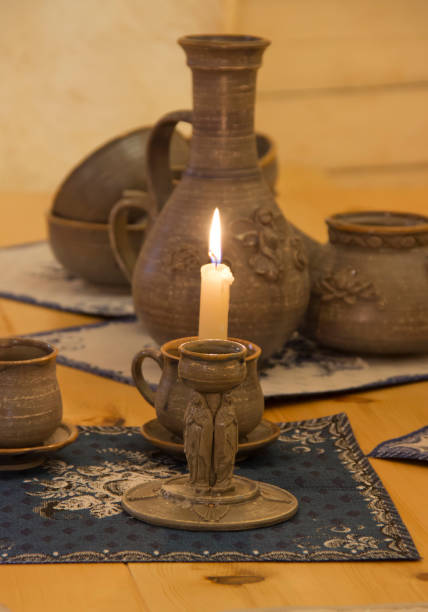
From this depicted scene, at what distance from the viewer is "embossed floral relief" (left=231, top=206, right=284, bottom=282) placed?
127cm

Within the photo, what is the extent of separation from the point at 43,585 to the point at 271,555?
0.61ft

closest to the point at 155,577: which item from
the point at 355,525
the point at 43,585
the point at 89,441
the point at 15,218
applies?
the point at 43,585

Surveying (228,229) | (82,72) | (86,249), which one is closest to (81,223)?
(86,249)

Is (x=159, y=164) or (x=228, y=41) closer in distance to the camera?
(x=228, y=41)

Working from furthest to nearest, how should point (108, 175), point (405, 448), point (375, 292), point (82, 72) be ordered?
point (82, 72) → point (108, 175) → point (375, 292) → point (405, 448)

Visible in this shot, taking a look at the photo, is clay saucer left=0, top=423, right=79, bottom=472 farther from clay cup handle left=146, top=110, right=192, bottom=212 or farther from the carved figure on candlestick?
clay cup handle left=146, top=110, right=192, bottom=212

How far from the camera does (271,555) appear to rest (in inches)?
32.8

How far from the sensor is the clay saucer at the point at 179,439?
1021mm

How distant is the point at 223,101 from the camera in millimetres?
1245

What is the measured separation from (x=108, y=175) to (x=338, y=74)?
7.13 feet

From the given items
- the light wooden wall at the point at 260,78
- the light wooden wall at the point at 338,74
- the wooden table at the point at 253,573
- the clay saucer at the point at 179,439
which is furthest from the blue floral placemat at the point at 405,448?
the light wooden wall at the point at 338,74

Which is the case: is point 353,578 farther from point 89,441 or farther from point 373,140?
point 373,140

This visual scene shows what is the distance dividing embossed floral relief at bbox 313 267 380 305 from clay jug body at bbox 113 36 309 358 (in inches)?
3.6

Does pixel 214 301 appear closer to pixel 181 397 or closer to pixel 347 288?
pixel 181 397
